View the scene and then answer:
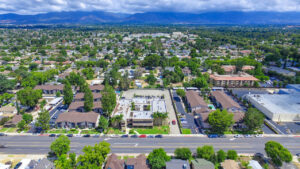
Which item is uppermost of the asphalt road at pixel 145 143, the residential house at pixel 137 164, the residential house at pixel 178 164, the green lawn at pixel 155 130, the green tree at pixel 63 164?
the green tree at pixel 63 164

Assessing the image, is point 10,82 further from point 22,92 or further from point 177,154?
point 177,154

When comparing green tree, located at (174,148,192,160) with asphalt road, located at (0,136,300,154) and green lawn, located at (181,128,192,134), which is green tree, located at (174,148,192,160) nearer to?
asphalt road, located at (0,136,300,154)

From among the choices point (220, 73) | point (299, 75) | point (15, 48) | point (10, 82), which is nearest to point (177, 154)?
point (220, 73)

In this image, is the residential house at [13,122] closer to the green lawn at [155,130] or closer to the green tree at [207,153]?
the green lawn at [155,130]

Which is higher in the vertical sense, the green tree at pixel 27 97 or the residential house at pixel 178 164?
the green tree at pixel 27 97

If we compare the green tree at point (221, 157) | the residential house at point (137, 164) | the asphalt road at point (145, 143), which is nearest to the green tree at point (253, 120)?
the asphalt road at point (145, 143)

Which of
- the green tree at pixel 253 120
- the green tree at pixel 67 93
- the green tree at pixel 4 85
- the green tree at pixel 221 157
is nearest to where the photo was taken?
the green tree at pixel 221 157

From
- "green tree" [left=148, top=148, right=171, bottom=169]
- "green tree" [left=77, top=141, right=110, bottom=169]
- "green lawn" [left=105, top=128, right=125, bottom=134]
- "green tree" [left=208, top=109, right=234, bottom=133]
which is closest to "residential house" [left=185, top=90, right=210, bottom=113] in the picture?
"green tree" [left=208, top=109, right=234, bottom=133]
